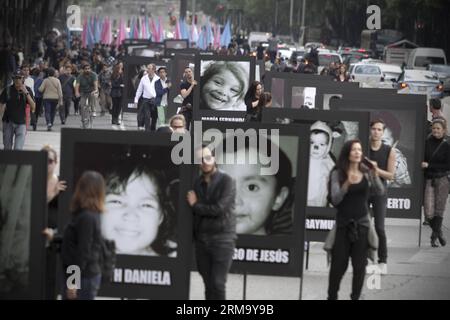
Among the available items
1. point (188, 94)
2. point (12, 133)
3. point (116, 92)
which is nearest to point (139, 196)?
point (12, 133)

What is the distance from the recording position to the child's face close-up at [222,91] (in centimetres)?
2539

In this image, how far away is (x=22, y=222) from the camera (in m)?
10.4

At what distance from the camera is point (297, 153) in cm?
1237

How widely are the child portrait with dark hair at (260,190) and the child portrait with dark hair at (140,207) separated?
1.37m

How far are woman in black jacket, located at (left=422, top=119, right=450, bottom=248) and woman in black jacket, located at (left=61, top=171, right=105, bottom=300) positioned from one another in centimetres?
766

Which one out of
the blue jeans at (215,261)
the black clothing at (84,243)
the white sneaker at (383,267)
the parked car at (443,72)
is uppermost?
the black clothing at (84,243)

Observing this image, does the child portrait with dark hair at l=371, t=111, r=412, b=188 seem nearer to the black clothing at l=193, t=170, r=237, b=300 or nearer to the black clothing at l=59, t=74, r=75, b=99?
the black clothing at l=193, t=170, r=237, b=300

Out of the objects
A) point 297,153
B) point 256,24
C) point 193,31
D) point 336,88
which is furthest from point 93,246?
point 256,24

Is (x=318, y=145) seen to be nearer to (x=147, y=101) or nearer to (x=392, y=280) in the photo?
(x=392, y=280)

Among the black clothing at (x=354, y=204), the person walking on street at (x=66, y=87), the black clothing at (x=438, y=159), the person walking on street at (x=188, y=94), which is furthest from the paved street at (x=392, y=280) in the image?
the person walking on street at (x=66, y=87)

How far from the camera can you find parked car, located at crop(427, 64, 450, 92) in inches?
2222

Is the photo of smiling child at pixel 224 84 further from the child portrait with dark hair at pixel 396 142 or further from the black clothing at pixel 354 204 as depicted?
the black clothing at pixel 354 204

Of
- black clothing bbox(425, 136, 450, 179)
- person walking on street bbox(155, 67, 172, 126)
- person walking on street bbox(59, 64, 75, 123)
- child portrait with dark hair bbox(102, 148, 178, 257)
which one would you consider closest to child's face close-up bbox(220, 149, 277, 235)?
child portrait with dark hair bbox(102, 148, 178, 257)
